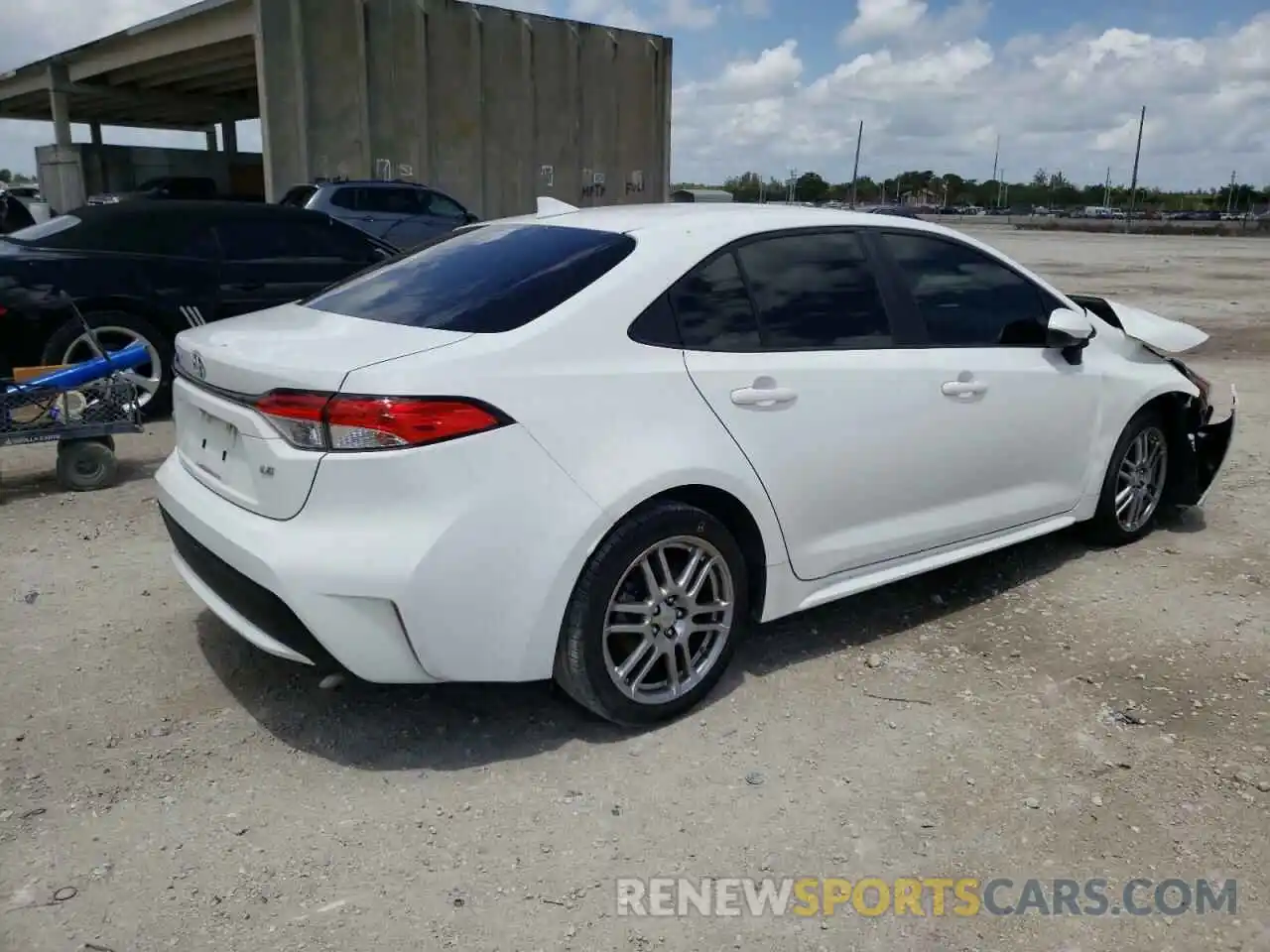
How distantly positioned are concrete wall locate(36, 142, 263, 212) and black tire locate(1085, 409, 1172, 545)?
29857 millimetres

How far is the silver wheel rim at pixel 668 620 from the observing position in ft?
10.5

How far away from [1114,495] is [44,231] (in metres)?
6.82

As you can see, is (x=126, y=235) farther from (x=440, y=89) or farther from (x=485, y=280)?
(x=440, y=89)

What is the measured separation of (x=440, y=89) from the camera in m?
18.8

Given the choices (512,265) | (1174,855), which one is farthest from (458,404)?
(1174,855)

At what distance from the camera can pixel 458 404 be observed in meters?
2.83

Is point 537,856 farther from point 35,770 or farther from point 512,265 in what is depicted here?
point 512,265

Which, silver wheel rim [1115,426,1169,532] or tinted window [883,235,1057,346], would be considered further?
silver wheel rim [1115,426,1169,532]

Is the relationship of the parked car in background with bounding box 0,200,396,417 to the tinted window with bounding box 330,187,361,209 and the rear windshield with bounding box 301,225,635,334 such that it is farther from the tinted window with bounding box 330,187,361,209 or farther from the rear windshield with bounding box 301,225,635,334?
the tinted window with bounding box 330,187,361,209

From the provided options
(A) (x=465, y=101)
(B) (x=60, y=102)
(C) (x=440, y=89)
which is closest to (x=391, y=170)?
(C) (x=440, y=89)

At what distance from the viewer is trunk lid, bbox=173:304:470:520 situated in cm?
287

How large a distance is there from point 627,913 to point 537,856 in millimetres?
308

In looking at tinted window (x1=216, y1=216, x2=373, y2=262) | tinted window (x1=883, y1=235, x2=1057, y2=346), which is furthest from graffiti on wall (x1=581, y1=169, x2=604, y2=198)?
tinted window (x1=883, y1=235, x2=1057, y2=346)

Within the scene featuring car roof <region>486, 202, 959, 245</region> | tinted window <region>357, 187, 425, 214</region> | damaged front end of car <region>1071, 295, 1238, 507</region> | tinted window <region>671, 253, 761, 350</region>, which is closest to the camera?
tinted window <region>671, 253, 761, 350</region>
